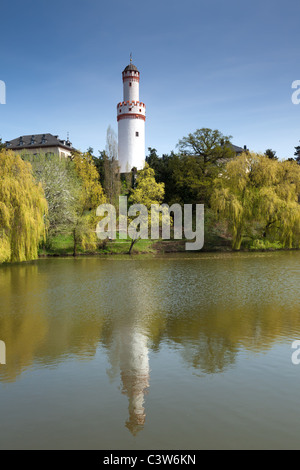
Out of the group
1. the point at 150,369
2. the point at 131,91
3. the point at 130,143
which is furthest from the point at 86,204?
the point at 150,369

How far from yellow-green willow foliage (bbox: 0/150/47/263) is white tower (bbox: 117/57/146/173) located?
119 ft

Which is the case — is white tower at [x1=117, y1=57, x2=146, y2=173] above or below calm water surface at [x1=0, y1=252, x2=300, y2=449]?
above

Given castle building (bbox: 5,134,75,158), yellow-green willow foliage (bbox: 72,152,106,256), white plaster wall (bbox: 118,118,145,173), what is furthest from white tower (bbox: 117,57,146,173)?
castle building (bbox: 5,134,75,158)

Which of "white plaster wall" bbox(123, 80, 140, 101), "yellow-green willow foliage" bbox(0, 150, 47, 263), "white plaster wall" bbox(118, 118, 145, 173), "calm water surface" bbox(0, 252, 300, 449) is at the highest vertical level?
"white plaster wall" bbox(123, 80, 140, 101)

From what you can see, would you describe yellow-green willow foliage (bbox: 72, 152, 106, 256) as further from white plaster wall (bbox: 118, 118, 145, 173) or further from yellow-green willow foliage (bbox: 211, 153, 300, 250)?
yellow-green willow foliage (bbox: 211, 153, 300, 250)

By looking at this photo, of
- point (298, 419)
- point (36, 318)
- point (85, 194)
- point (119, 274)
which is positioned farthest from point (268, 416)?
point (85, 194)

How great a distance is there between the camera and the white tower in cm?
6988

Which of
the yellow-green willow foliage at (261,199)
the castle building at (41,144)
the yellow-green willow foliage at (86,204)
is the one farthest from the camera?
the castle building at (41,144)

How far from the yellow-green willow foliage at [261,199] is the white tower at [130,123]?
25.5m

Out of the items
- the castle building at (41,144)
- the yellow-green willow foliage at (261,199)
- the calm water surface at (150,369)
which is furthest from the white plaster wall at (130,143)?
the calm water surface at (150,369)

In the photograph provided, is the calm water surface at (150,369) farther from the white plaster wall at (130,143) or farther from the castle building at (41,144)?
the castle building at (41,144)

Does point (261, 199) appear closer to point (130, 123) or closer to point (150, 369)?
point (130, 123)

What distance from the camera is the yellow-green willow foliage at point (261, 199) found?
45688mm

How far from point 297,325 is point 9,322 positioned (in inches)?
448
